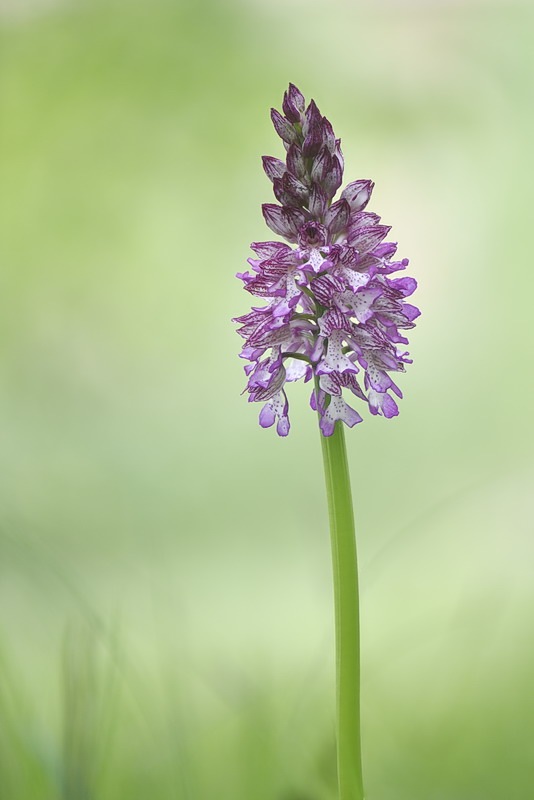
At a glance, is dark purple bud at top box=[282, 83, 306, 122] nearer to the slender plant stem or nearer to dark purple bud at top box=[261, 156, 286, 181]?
dark purple bud at top box=[261, 156, 286, 181]

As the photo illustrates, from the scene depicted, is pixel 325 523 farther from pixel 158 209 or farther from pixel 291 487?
pixel 158 209

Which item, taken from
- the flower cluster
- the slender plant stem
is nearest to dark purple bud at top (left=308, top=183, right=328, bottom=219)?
the flower cluster

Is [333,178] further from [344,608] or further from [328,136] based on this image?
[344,608]

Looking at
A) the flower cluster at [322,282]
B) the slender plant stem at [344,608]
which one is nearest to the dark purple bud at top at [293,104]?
the flower cluster at [322,282]

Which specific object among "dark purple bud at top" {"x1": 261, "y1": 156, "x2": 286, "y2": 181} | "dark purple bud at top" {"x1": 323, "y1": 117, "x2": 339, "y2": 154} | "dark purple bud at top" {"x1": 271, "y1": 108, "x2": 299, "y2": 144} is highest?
"dark purple bud at top" {"x1": 271, "y1": 108, "x2": 299, "y2": 144}

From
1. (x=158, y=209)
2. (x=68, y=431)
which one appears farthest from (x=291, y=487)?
(x=158, y=209)

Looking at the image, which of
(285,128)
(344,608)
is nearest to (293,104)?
(285,128)

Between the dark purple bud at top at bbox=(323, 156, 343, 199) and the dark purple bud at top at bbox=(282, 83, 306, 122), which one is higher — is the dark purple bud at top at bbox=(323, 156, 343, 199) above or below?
below
